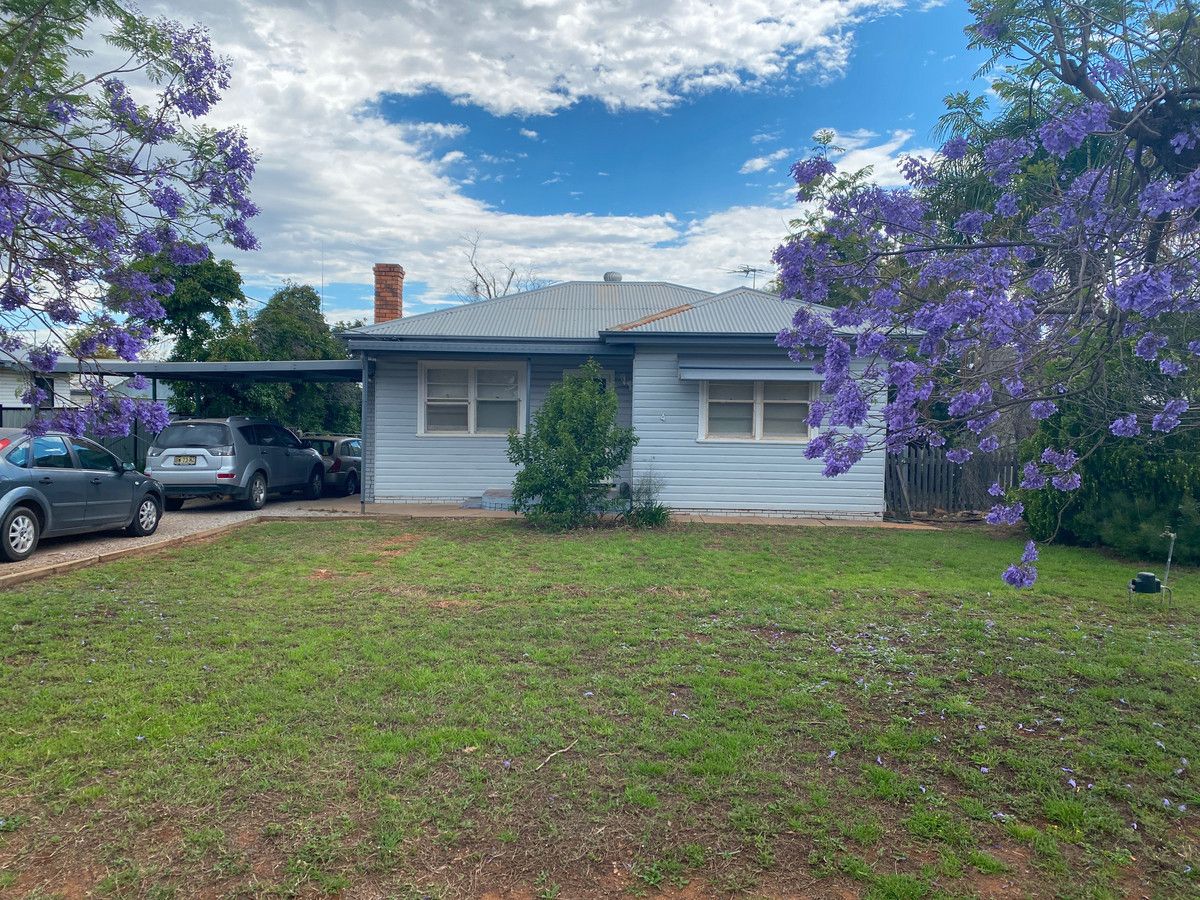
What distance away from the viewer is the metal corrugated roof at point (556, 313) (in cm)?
1318

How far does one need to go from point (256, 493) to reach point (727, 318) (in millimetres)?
8914

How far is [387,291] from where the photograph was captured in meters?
15.9

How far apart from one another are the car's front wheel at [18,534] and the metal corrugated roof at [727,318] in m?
8.23

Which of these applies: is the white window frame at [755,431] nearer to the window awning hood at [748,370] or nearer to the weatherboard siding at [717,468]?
the weatherboard siding at [717,468]

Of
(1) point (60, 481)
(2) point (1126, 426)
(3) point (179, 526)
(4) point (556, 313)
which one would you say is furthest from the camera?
(4) point (556, 313)

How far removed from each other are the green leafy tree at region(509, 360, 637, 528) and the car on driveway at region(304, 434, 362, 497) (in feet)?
22.0

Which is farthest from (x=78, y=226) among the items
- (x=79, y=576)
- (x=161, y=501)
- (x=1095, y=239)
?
(x=161, y=501)

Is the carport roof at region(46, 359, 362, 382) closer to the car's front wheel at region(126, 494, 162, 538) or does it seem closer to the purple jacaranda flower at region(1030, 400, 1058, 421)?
the car's front wheel at region(126, 494, 162, 538)

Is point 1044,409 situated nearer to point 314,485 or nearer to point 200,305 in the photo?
point 314,485

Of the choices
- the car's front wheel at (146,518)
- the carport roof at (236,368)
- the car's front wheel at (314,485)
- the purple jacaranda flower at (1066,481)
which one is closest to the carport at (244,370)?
the carport roof at (236,368)

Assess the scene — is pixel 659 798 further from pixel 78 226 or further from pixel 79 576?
pixel 79 576

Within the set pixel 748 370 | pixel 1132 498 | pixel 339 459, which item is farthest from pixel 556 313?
pixel 1132 498

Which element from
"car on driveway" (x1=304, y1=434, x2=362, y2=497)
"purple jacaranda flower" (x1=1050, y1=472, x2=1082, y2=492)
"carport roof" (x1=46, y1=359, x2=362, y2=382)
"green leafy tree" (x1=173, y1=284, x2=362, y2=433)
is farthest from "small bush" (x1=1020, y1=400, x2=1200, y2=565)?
"green leafy tree" (x1=173, y1=284, x2=362, y2=433)

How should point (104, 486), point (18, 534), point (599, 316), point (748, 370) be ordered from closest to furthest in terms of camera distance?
point (18, 534)
point (104, 486)
point (748, 370)
point (599, 316)
